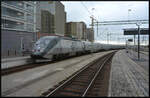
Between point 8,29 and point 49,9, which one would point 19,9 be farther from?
point 49,9

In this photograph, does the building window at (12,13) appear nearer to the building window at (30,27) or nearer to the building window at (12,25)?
the building window at (12,25)

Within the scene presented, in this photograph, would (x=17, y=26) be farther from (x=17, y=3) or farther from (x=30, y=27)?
(x=17, y=3)

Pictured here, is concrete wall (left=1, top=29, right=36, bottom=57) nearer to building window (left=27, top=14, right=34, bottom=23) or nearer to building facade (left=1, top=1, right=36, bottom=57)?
building facade (left=1, top=1, right=36, bottom=57)

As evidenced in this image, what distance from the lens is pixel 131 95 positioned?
701 cm

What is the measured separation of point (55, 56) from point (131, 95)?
12.6 metres

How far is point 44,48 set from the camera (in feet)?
55.2

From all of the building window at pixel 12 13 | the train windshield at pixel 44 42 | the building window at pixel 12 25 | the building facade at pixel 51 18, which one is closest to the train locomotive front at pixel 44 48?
the train windshield at pixel 44 42

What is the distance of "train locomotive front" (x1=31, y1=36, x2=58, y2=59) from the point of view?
1658 cm

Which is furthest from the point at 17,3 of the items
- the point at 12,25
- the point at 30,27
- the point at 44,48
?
the point at 44,48

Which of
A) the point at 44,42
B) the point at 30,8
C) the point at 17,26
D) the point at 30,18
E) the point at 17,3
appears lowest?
the point at 44,42

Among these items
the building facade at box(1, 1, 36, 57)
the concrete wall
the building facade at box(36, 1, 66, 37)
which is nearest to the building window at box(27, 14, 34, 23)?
the building facade at box(1, 1, 36, 57)

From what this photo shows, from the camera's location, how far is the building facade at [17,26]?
32281mm

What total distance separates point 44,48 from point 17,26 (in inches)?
845

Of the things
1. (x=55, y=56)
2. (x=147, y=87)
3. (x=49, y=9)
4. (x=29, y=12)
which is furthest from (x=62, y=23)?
(x=147, y=87)
